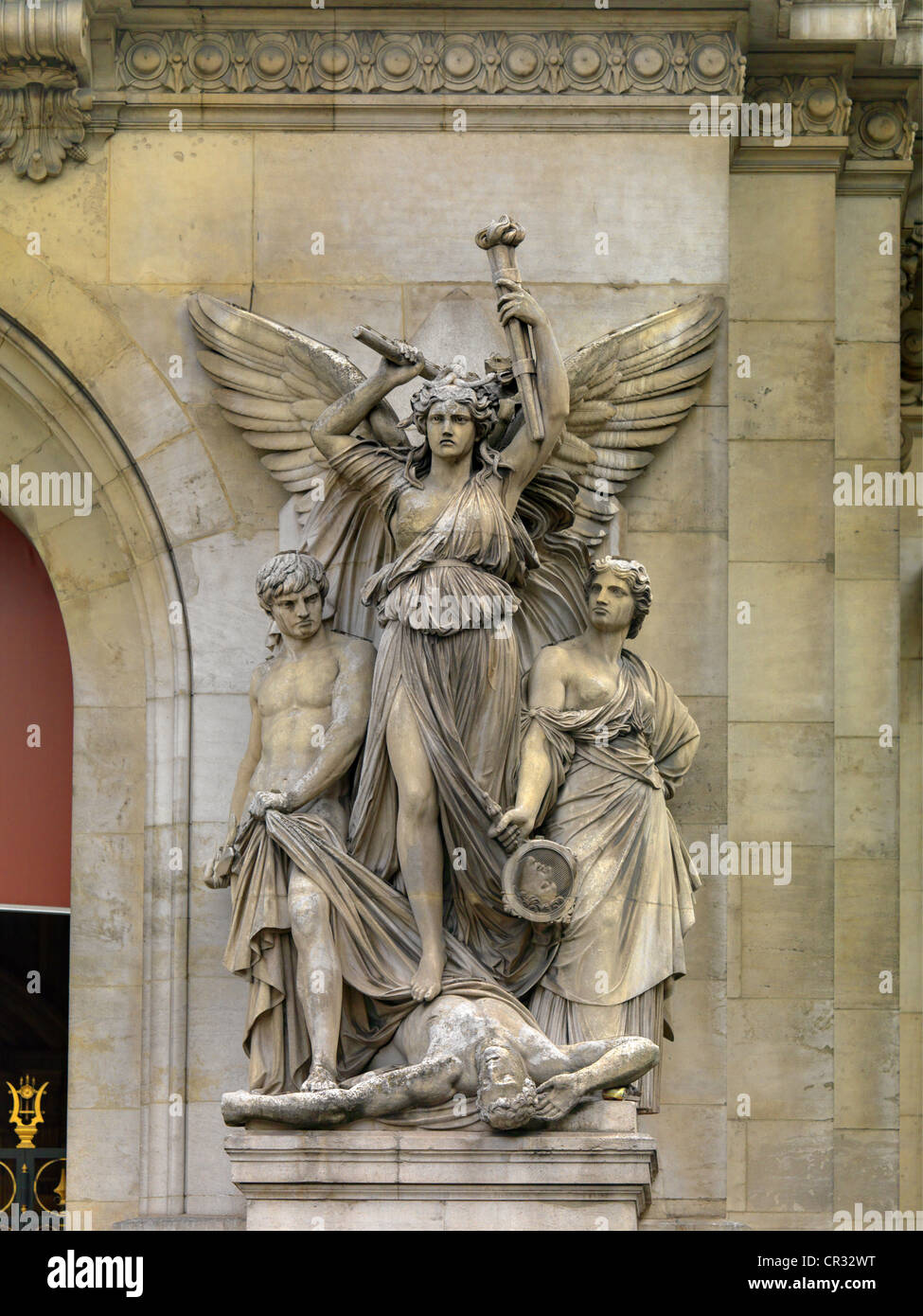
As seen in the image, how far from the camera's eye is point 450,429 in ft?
54.9

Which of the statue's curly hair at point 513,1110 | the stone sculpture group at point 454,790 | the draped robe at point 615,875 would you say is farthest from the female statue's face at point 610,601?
the statue's curly hair at point 513,1110

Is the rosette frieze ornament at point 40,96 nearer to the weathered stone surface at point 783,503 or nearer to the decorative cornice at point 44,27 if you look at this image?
the decorative cornice at point 44,27

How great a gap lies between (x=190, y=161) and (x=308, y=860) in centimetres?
418

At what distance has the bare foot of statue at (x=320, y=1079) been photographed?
16188mm

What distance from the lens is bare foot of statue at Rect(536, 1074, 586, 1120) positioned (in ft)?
52.0

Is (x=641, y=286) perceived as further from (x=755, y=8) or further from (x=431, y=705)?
(x=431, y=705)

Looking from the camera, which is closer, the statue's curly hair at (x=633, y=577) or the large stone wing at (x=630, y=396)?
the statue's curly hair at (x=633, y=577)

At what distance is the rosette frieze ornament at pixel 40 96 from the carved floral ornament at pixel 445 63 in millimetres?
307

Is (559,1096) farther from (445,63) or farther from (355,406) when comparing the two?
(445,63)

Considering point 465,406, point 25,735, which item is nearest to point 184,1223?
point 25,735

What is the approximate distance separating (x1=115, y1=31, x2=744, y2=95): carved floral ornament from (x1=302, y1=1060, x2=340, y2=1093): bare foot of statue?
5.52 m

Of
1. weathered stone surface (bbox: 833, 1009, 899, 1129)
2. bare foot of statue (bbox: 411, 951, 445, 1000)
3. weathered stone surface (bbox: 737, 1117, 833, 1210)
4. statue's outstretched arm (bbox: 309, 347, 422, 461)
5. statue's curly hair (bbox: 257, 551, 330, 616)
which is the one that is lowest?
weathered stone surface (bbox: 737, 1117, 833, 1210)

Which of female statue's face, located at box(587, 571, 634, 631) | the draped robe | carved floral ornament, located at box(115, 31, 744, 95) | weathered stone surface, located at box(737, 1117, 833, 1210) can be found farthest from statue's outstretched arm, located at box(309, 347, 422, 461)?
weathered stone surface, located at box(737, 1117, 833, 1210)

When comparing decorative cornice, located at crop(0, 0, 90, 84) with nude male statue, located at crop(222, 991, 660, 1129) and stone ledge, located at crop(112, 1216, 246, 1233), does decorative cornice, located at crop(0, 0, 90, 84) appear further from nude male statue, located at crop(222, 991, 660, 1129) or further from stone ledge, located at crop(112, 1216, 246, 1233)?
stone ledge, located at crop(112, 1216, 246, 1233)
